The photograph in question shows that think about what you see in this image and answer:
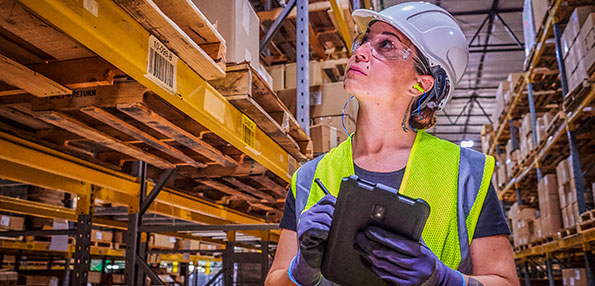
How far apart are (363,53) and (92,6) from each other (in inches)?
40.3

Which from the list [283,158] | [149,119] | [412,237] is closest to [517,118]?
[283,158]

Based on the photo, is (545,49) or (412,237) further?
(545,49)

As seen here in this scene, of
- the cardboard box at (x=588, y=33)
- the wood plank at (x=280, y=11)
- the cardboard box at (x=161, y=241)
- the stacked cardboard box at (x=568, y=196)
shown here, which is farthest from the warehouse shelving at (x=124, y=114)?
the cardboard box at (x=161, y=241)

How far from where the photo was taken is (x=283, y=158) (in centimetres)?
436

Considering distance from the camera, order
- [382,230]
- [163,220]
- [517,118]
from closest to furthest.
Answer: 1. [382,230]
2. [163,220]
3. [517,118]

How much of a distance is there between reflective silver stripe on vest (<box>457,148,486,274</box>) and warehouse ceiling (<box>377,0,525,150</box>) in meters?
12.6

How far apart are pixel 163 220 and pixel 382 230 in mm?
7544

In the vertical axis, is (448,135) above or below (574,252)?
above

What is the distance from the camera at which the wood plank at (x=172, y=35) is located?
200cm

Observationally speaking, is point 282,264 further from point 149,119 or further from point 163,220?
point 163,220

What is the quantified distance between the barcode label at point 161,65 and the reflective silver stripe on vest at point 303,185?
94cm

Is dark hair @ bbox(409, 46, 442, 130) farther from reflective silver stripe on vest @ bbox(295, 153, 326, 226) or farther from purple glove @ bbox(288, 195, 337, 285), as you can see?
purple glove @ bbox(288, 195, 337, 285)

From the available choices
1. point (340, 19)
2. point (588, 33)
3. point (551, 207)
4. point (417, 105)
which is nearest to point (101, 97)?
point (417, 105)

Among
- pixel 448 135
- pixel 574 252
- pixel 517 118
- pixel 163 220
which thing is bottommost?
pixel 574 252
